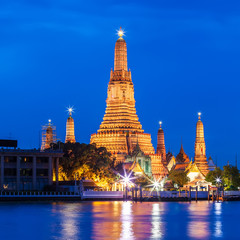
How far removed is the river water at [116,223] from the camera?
212ft

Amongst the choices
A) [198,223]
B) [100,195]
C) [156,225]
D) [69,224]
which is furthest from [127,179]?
[156,225]

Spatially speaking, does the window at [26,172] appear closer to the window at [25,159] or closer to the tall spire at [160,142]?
the window at [25,159]

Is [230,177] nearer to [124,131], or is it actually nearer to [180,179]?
[180,179]

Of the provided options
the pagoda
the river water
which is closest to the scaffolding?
the pagoda

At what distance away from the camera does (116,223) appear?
73.6 metres

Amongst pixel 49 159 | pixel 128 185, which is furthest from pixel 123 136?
pixel 49 159

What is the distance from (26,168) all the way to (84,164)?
9961mm

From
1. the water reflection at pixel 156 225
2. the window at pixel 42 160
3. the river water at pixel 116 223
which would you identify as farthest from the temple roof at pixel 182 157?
the water reflection at pixel 156 225

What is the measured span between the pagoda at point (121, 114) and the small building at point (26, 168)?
28269 mm

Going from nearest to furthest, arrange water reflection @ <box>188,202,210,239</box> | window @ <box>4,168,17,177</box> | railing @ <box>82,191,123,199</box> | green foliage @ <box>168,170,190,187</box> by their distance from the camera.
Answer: water reflection @ <box>188,202,210,239</box>
railing @ <box>82,191,123,199</box>
window @ <box>4,168,17,177</box>
green foliage @ <box>168,170,190,187</box>

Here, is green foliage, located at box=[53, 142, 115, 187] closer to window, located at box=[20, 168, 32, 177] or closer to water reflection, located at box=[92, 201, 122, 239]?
window, located at box=[20, 168, 32, 177]

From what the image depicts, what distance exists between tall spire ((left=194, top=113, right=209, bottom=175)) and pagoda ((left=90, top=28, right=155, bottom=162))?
37.3 ft

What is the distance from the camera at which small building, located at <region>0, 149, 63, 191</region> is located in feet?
367

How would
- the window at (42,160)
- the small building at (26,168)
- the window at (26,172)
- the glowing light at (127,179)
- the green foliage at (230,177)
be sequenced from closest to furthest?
the small building at (26,168), the window at (26,172), the window at (42,160), the glowing light at (127,179), the green foliage at (230,177)
